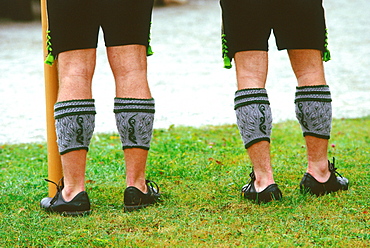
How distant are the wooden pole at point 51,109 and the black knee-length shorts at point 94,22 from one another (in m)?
0.25

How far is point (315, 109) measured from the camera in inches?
116

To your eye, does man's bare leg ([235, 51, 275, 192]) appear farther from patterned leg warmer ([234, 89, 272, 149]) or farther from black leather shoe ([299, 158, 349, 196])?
black leather shoe ([299, 158, 349, 196])

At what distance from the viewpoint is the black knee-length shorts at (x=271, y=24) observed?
113 inches

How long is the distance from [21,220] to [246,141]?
3.96ft

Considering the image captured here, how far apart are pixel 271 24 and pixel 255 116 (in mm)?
506

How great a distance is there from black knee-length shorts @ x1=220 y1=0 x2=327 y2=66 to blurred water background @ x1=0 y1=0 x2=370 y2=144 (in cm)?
364

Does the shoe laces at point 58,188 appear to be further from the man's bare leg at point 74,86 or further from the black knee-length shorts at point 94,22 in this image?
the black knee-length shorts at point 94,22

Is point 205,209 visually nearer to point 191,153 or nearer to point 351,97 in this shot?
point 191,153

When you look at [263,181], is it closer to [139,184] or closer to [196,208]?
[196,208]

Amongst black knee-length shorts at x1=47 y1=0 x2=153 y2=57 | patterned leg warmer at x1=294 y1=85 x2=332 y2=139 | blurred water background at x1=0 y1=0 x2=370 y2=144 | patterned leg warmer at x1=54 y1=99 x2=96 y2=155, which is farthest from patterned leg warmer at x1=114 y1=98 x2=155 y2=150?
blurred water background at x1=0 y1=0 x2=370 y2=144

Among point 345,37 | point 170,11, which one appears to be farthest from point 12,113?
point 170,11

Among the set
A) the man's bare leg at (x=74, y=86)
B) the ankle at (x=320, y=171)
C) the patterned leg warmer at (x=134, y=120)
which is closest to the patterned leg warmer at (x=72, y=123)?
the man's bare leg at (x=74, y=86)

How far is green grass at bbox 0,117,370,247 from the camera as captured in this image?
7.58 feet

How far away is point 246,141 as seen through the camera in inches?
113
